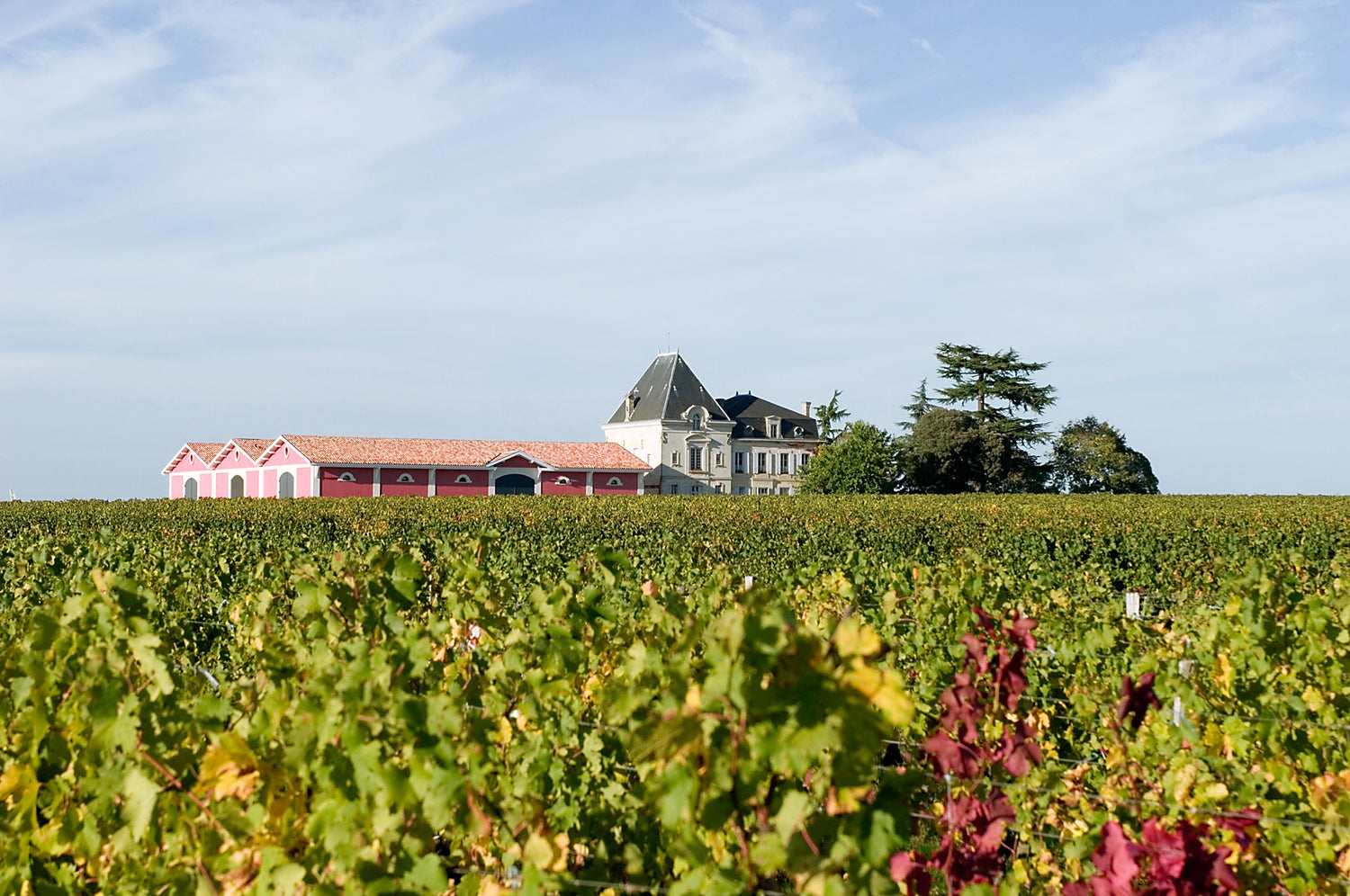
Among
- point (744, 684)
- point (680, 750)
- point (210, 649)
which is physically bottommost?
point (210, 649)

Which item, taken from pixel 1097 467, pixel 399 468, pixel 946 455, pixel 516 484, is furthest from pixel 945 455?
pixel 399 468

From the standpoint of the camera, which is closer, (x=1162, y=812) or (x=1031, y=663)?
(x=1162, y=812)

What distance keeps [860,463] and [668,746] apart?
63.6 metres

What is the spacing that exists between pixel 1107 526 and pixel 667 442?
5158 cm

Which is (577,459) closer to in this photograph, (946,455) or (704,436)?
(704,436)

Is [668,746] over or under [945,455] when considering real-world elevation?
under

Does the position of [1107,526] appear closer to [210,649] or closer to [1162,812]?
[210,649]

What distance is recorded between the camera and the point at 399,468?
5778 cm

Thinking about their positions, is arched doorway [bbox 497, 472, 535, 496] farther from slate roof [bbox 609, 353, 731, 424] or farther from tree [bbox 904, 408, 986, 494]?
tree [bbox 904, 408, 986, 494]

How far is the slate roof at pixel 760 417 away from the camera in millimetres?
76250

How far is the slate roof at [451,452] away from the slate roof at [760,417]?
11066 mm

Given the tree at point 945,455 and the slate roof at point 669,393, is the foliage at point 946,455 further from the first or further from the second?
the slate roof at point 669,393

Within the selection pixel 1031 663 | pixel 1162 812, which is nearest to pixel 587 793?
pixel 1162 812

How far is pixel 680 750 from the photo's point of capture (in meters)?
2.24
